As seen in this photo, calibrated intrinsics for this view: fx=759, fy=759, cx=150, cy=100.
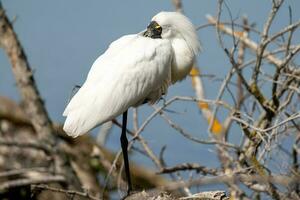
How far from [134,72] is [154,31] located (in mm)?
406

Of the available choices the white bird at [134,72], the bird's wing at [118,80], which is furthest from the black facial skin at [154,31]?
the bird's wing at [118,80]

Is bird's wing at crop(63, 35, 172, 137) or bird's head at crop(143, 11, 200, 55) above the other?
bird's head at crop(143, 11, 200, 55)

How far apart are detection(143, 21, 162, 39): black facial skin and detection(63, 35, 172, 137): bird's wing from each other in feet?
0.35

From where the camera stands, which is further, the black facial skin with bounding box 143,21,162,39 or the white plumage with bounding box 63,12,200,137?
the black facial skin with bounding box 143,21,162,39

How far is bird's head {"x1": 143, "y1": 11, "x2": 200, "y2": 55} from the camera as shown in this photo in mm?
5355

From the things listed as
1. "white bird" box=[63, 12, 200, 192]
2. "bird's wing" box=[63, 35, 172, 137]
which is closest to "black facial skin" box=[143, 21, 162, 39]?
"white bird" box=[63, 12, 200, 192]

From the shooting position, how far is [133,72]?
16.7 feet

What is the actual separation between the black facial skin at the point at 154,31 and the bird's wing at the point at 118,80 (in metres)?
0.11

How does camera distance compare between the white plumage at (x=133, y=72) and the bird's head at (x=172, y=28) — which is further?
the bird's head at (x=172, y=28)

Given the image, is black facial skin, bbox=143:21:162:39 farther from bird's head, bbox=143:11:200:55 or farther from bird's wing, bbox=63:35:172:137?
bird's wing, bbox=63:35:172:137

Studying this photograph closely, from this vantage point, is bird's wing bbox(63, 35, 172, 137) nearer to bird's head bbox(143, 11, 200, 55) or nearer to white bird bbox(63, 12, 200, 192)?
white bird bbox(63, 12, 200, 192)

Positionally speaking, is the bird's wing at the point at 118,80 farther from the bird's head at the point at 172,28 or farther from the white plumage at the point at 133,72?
the bird's head at the point at 172,28

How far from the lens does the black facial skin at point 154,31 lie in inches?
210

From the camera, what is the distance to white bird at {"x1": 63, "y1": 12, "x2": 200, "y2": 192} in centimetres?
492
